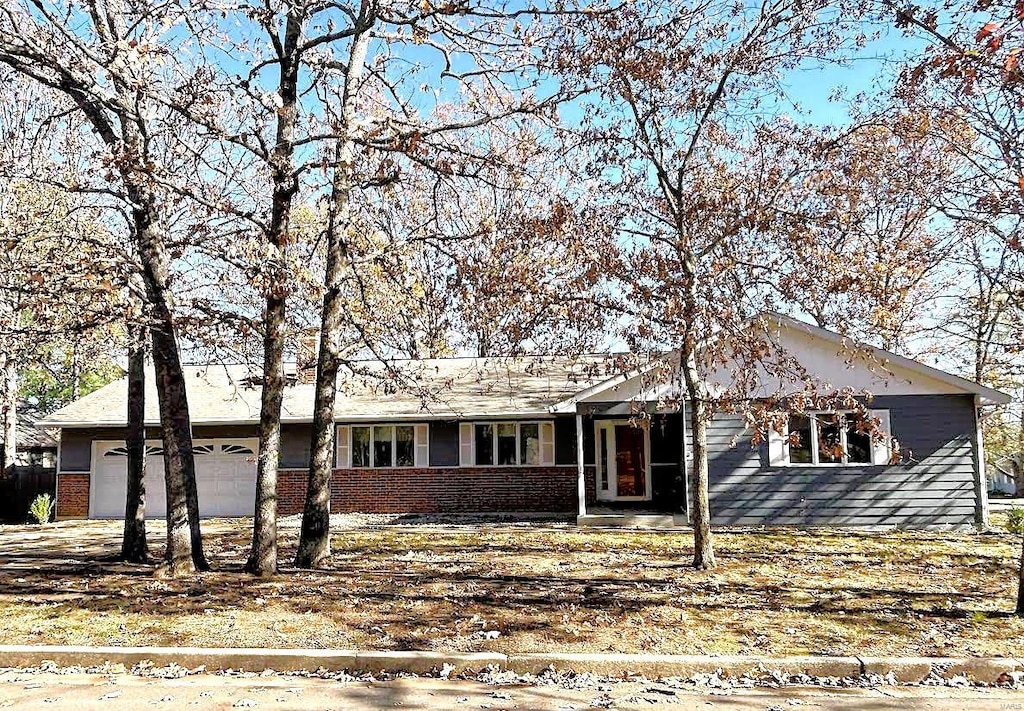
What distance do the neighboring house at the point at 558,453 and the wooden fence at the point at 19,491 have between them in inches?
75.7

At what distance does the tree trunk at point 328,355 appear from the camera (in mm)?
11062

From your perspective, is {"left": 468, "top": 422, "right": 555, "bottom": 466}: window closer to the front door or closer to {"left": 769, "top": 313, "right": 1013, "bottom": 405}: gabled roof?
the front door

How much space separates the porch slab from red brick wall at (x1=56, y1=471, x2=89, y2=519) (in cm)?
1374

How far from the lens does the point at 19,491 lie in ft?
77.2

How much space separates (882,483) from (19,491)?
72.4 ft

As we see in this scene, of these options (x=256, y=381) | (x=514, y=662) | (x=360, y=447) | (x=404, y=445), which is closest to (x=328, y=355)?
(x=256, y=381)

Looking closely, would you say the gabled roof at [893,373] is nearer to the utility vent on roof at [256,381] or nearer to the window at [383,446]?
the utility vent on roof at [256,381]

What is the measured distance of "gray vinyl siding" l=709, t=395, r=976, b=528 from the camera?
53.0 feet

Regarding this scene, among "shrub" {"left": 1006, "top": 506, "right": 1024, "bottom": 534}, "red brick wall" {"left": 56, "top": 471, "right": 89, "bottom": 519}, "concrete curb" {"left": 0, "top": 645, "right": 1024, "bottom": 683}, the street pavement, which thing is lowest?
the street pavement

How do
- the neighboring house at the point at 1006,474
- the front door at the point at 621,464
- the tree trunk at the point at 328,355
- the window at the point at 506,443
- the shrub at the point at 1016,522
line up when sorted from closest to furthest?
the tree trunk at the point at 328,355, the shrub at the point at 1016,522, the front door at the point at 621,464, the window at the point at 506,443, the neighboring house at the point at 1006,474

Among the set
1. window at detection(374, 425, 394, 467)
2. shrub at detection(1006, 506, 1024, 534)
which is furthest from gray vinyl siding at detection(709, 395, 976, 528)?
window at detection(374, 425, 394, 467)

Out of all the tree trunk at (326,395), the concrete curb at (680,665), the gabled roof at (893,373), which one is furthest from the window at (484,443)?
the concrete curb at (680,665)

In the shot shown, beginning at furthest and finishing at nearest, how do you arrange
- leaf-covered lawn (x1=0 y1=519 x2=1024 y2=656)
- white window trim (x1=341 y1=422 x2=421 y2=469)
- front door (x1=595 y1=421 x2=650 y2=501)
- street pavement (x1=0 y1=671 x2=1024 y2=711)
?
white window trim (x1=341 y1=422 x2=421 y2=469) < front door (x1=595 y1=421 x2=650 y2=501) < leaf-covered lawn (x1=0 y1=519 x2=1024 y2=656) < street pavement (x1=0 y1=671 x2=1024 y2=711)

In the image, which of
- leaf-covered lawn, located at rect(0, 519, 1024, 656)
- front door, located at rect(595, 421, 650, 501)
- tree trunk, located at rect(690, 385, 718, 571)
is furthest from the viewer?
front door, located at rect(595, 421, 650, 501)
